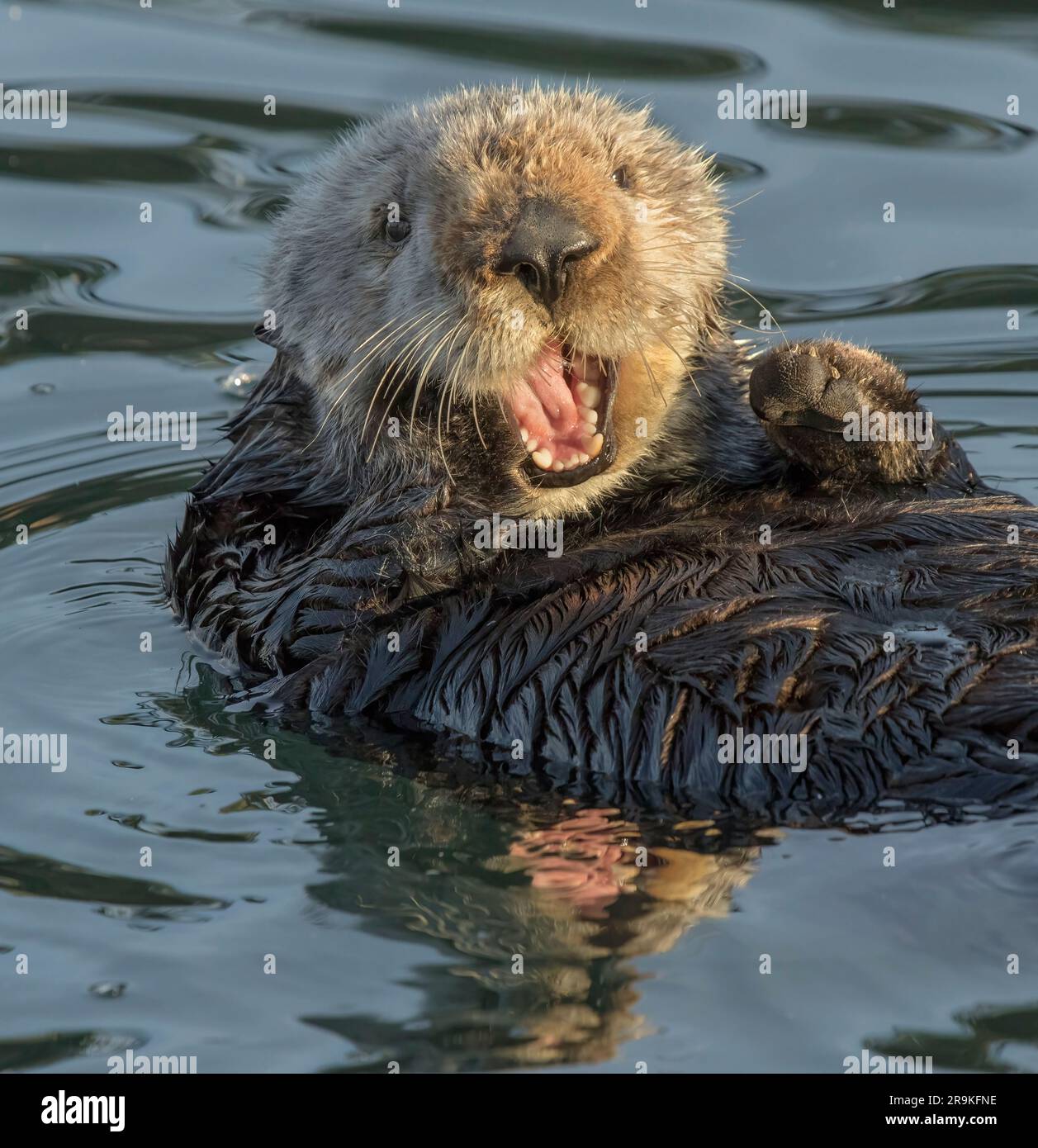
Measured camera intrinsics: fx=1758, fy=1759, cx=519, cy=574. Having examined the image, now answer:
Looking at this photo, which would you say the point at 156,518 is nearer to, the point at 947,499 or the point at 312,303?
the point at 312,303

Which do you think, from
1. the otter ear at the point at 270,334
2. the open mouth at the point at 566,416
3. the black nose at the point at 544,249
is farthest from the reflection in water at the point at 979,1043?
the otter ear at the point at 270,334

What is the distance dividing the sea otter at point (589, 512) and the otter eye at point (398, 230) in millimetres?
20

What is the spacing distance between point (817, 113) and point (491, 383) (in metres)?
5.74

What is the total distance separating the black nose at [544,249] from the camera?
3979 millimetres

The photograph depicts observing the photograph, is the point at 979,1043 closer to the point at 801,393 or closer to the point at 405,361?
the point at 801,393

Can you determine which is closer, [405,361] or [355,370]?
[405,361]

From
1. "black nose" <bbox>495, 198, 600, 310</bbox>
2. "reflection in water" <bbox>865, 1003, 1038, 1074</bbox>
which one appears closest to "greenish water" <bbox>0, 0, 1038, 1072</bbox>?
"reflection in water" <bbox>865, 1003, 1038, 1074</bbox>

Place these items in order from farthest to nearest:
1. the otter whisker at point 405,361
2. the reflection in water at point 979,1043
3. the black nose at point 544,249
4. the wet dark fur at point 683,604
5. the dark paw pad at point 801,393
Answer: the dark paw pad at point 801,393 → the otter whisker at point 405,361 → the black nose at point 544,249 → the wet dark fur at point 683,604 → the reflection in water at point 979,1043

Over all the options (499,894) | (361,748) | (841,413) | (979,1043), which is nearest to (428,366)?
(361,748)

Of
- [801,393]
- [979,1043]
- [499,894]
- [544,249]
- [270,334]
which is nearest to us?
[979,1043]

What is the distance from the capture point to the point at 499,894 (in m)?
3.73

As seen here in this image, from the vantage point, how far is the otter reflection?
3193 millimetres

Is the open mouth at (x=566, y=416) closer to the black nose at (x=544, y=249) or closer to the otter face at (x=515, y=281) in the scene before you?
the otter face at (x=515, y=281)

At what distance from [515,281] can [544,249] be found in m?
0.11
